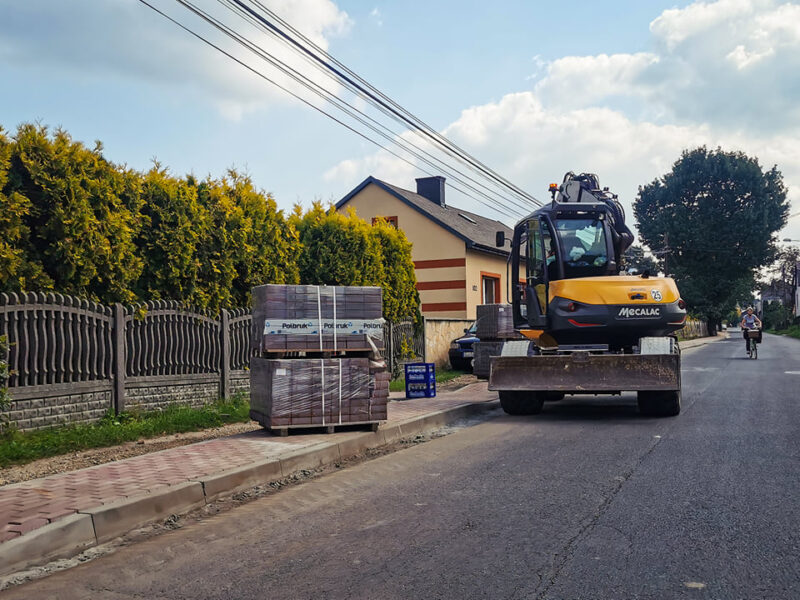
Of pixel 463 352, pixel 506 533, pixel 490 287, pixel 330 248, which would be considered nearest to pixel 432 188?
pixel 490 287

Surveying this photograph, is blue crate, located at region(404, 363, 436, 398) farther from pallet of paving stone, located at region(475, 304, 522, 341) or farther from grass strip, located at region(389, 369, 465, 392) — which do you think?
pallet of paving stone, located at region(475, 304, 522, 341)

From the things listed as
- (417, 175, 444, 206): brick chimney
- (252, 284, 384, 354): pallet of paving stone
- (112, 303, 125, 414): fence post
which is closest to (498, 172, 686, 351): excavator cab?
(252, 284, 384, 354): pallet of paving stone

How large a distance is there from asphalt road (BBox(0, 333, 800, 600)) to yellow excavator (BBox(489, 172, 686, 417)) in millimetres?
2171

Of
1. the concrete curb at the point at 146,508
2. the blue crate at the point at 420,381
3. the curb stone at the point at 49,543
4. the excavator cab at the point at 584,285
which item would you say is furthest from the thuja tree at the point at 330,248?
the curb stone at the point at 49,543

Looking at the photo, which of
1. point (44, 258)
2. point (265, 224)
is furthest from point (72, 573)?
point (265, 224)

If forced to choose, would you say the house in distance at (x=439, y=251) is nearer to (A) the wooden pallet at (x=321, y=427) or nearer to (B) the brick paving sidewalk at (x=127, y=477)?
(A) the wooden pallet at (x=321, y=427)

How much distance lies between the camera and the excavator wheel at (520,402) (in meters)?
11.4

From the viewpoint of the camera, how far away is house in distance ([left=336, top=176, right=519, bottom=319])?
27.3 m

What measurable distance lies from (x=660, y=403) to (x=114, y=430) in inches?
298

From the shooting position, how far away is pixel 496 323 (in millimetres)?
17312

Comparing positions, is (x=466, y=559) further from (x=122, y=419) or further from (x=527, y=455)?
(x=122, y=419)

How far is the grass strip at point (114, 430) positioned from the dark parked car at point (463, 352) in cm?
1000

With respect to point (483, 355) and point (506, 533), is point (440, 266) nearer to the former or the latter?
point (483, 355)

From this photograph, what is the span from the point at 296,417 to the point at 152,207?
13.3 ft
